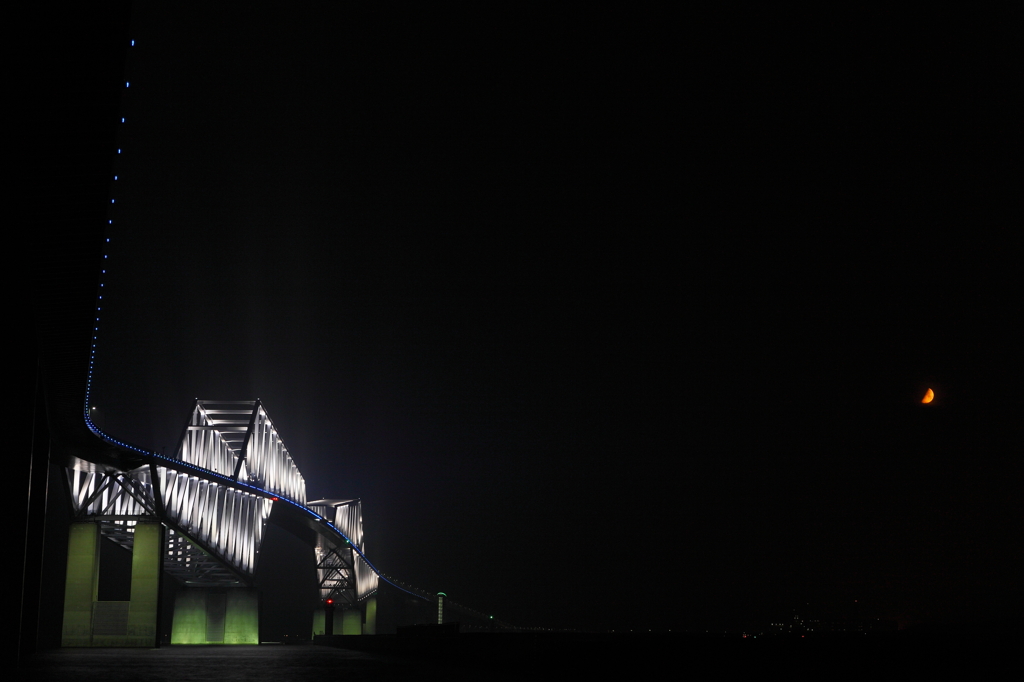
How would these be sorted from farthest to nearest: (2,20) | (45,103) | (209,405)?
1. (209,405)
2. (45,103)
3. (2,20)

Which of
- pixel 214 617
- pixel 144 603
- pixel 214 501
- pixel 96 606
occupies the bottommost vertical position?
pixel 214 617

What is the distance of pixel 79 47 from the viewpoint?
1366cm

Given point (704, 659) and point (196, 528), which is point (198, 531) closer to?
point (196, 528)

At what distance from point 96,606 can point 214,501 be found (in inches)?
838

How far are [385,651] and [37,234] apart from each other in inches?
1178

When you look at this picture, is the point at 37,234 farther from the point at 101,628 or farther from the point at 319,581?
the point at 319,581

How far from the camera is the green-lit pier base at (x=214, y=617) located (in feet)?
293

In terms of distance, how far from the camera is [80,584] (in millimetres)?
62312

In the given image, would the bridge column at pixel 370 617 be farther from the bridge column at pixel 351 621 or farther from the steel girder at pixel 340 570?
the bridge column at pixel 351 621

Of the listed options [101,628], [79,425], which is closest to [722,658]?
[79,425]

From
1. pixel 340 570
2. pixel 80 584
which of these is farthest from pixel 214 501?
pixel 340 570

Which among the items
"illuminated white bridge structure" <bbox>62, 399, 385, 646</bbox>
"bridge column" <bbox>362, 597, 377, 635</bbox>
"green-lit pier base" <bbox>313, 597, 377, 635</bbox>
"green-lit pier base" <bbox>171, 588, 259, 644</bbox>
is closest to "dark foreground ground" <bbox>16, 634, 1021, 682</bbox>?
"illuminated white bridge structure" <bbox>62, 399, 385, 646</bbox>

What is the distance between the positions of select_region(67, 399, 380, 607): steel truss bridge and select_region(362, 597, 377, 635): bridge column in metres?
6.12

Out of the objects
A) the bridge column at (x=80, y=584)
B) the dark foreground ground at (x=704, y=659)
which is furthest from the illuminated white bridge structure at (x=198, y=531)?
the dark foreground ground at (x=704, y=659)
